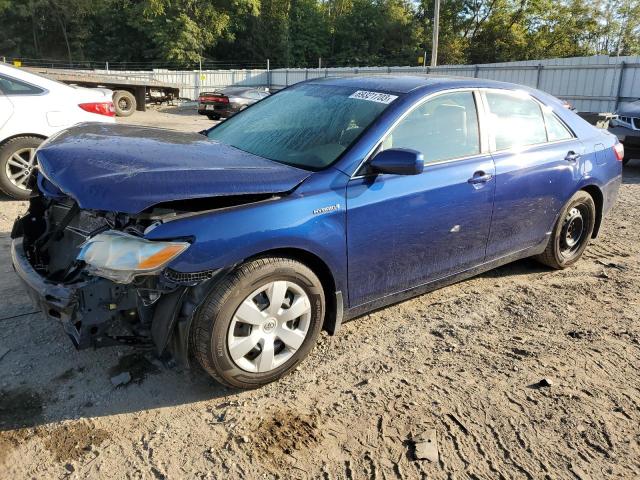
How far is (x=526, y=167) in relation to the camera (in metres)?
3.97

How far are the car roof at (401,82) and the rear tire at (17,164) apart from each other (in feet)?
12.5

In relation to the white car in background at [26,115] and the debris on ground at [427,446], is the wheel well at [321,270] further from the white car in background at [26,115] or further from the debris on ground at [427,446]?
the white car in background at [26,115]

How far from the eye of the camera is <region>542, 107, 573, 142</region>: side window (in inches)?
171

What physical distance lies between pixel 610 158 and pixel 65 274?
4527 mm

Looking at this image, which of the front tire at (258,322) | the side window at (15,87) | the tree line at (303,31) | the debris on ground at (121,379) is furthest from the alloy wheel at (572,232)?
the tree line at (303,31)

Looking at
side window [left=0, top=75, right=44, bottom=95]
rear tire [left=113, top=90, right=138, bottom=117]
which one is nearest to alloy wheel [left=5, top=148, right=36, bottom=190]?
side window [left=0, top=75, right=44, bottom=95]

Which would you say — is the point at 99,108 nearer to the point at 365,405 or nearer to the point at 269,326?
the point at 269,326

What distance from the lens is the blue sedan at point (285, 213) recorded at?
2566 mm

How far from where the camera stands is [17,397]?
2.81 m

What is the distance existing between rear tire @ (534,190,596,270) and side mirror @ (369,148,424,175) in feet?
6.74

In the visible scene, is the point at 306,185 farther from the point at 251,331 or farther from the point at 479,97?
the point at 479,97

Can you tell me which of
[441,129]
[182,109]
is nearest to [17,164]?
[441,129]

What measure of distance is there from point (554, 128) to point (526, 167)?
0.68 m

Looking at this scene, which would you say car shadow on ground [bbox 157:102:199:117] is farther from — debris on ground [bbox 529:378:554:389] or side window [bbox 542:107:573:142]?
debris on ground [bbox 529:378:554:389]
